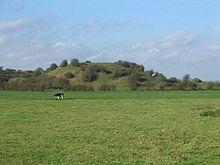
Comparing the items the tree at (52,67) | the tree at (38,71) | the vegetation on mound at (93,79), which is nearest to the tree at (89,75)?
the vegetation on mound at (93,79)

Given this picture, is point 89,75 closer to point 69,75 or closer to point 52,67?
point 69,75

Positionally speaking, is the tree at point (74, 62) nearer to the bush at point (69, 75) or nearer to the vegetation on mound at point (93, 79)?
the vegetation on mound at point (93, 79)

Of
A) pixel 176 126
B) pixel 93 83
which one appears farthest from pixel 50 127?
pixel 93 83

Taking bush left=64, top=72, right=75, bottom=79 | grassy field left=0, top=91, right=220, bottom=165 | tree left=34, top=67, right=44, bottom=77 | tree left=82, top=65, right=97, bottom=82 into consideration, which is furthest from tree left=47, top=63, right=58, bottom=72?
grassy field left=0, top=91, right=220, bottom=165

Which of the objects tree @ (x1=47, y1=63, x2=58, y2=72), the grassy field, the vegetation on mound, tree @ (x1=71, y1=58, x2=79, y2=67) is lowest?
the grassy field

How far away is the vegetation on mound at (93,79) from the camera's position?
279ft

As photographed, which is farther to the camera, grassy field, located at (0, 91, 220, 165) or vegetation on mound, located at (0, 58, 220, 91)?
vegetation on mound, located at (0, 58, 220, 91)

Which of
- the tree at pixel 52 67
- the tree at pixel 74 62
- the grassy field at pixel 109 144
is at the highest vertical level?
the tree at pixel 74 62

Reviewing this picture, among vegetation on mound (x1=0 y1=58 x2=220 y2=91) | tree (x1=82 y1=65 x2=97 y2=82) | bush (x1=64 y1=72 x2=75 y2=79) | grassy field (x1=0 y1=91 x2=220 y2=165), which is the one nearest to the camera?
grassy field (x1=0 y1=91 x2=220 y2=165)

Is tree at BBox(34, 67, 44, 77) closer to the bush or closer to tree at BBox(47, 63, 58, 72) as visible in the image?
tree at BBox(47, 63, 58, 72)

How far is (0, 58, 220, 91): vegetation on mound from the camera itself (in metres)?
85.1

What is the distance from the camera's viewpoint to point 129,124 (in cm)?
1989

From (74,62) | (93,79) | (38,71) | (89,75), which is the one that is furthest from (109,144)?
(74,62)

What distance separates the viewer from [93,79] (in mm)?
99438
